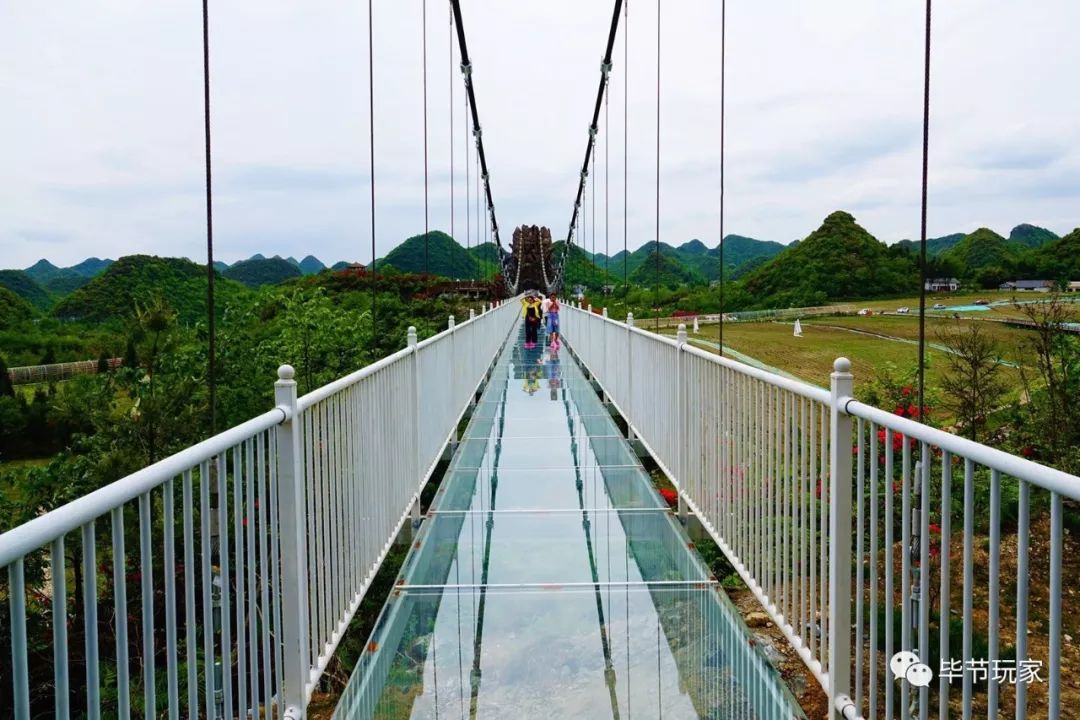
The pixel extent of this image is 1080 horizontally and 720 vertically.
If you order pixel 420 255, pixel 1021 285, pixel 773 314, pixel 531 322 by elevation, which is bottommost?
pixel 531 322

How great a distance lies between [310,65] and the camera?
14.6 metres

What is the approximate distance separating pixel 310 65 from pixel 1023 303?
12.4 m

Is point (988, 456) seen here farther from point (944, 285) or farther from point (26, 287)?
point (26, 287)

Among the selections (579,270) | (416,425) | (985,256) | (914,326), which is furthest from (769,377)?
(579,270)

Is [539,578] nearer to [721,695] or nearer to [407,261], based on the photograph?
[721,695]

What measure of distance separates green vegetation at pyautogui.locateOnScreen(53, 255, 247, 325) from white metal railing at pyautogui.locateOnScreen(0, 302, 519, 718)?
15608mm

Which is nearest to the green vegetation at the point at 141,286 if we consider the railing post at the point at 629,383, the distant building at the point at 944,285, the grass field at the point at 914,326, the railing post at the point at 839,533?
the grass field at the point at 914,326

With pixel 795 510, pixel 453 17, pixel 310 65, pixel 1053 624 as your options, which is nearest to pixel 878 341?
pixel 453 17

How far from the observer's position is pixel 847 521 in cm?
230

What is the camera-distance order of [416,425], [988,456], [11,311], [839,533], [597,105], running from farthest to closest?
[597,105]
[11,311]
[416,425]
[839,533]
[988,456]

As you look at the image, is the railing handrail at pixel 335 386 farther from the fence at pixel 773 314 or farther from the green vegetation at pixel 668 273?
the green vegetation at pixel 668 273

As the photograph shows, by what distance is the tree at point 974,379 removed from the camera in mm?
5414

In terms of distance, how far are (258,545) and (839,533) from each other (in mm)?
1797

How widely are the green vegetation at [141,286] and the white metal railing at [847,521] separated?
642 inches
